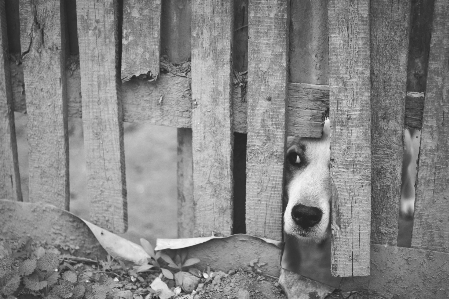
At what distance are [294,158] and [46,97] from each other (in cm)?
142

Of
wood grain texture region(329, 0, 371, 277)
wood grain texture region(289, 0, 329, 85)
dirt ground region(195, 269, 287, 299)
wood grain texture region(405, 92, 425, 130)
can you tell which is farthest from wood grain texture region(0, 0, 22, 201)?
wood grain texture region(405, 92, 425, 130)

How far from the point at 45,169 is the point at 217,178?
3.29 feet

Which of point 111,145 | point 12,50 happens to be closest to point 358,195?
point 111,145

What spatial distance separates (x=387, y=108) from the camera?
2541 millimetres

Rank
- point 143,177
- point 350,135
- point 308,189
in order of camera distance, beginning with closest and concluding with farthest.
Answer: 1. point 350,135
2. point 308,189
3. point 143,177

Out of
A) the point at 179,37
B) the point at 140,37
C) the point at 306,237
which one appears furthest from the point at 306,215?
the point at 140,37

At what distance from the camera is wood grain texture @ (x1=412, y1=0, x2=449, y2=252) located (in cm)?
242

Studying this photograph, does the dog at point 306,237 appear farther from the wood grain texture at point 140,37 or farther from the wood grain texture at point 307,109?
the wood grain texture at point 140,37

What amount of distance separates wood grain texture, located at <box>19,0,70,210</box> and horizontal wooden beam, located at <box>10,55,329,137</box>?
0.08m

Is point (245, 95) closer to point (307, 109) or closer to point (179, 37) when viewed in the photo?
point (307, 109)

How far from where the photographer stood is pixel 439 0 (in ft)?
7.76

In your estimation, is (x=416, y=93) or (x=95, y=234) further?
(x=95, y=234)

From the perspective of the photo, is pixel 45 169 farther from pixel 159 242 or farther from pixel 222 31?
pixel 222 31

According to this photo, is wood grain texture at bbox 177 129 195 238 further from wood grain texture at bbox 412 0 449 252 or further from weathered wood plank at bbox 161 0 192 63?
wood grain texture at bbox 412 0 449 252
